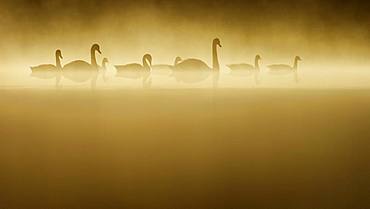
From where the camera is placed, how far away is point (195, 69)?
2.93 m

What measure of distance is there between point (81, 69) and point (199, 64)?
2.21 ft

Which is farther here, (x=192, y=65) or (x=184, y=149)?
(x=192, y=65)

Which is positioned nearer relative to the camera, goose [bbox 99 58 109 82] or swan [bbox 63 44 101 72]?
swan [bbox 63 44 101 72]

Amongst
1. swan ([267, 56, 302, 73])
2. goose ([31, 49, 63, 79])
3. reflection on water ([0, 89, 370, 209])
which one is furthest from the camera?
swan ([267, 56, 302, 73])

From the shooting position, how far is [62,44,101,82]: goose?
2918mm

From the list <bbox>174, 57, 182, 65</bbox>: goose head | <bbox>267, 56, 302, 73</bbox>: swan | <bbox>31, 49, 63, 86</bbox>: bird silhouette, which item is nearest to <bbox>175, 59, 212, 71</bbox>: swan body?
<bbox>174, 57, 182, 65</bbox>: goose head

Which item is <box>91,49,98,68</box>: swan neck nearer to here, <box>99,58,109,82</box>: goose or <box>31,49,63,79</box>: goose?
<box>99,58,109,82</box>: goose

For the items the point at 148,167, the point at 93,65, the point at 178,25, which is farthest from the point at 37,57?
the point at 148,167

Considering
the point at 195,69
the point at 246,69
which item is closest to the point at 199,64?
the point at 195,69

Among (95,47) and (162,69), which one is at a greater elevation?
(95,47)

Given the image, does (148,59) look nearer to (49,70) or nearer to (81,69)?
(81,69)

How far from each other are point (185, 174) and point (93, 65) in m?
0.98

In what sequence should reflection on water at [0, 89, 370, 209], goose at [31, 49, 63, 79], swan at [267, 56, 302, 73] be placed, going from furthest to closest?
1. swan at [267, 56, 302, 73]
2. goose at [31, 49, 63, 79]
3. reflection on water at [0, 89, 370, 209]

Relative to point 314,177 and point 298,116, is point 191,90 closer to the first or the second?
point 298,116
